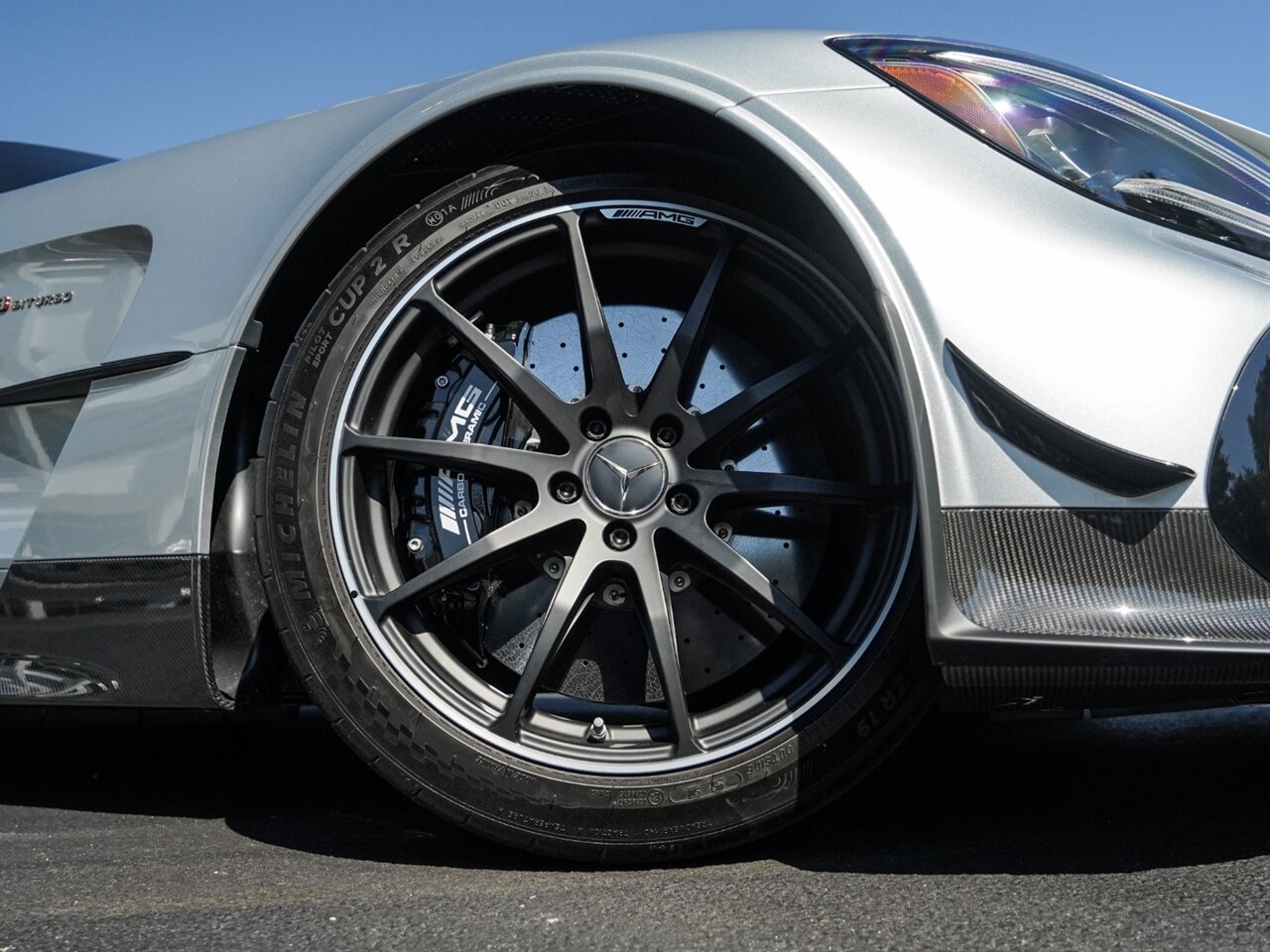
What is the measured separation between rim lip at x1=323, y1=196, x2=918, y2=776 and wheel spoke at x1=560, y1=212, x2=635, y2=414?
2.4 inches

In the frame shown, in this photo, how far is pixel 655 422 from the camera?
1743mm

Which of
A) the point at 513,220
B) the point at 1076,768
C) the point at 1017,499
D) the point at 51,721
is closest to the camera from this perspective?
the point at 1017,499

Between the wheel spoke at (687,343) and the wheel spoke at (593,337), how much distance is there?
49mm

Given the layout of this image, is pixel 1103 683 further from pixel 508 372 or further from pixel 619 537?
pixel 508 372

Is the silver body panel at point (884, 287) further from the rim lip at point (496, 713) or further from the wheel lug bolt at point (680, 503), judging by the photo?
the wheel lug bolt at point (680, 503)

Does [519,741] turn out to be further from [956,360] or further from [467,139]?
[467,139]

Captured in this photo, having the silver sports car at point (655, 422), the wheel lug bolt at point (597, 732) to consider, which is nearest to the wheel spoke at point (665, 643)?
the silver sports car at point (655, 422)

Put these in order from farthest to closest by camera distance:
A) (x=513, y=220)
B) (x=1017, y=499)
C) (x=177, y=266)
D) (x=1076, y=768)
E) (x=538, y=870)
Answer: (x=1076, y=768)
(x=177, y=266)
(x=513, y=220)
(x=538, y=870)
(x=1017, y=499)

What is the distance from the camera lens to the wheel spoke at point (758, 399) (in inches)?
67.3

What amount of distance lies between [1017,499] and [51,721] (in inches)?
116

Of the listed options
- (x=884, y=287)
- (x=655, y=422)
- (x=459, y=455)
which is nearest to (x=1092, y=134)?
(x=884, y=287)

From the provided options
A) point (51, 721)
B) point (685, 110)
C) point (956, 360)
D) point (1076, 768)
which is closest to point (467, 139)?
point (685, 110)

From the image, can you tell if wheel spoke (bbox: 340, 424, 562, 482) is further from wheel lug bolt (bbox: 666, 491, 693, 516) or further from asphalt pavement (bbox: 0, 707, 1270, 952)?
asphalt pavement (bbox: 0, 707, 1270, 952)

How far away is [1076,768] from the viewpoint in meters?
2.21
